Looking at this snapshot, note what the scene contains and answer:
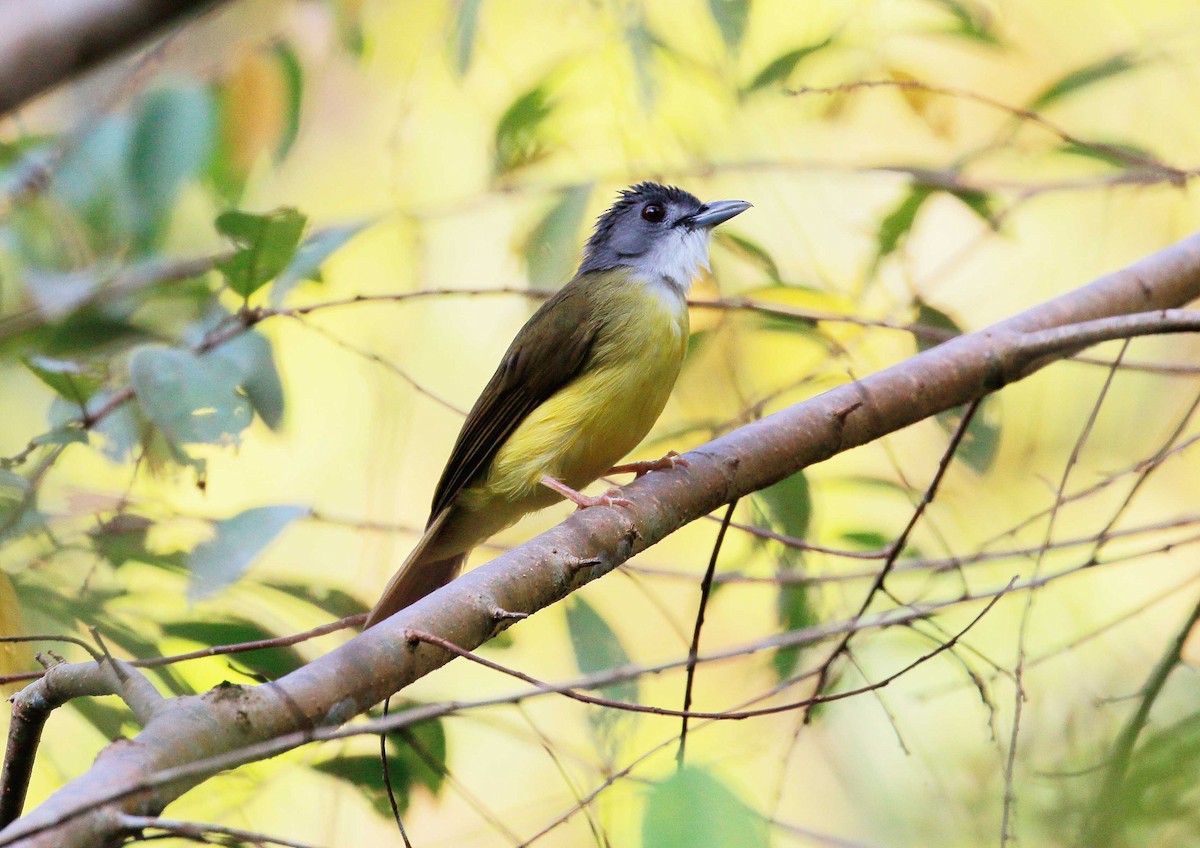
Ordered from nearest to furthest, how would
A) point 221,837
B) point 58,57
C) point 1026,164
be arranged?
1. point 221,837
2. point 58,57
3. point 1026,164

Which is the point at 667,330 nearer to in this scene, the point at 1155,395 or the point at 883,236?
the point at 883,236

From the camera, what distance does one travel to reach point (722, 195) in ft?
17.3

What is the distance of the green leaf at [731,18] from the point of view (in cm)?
346

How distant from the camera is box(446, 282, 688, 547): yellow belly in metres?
3.31

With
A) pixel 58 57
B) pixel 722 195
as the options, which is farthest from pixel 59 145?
pixel 722 195

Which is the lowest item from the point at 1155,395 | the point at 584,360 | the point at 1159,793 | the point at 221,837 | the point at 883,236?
the point at 221,837

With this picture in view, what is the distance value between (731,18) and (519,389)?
4.10ft

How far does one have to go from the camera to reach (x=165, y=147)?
362 cm

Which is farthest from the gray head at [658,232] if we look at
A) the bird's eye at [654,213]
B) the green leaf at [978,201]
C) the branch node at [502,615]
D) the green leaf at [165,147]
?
the branch node at [502,615]

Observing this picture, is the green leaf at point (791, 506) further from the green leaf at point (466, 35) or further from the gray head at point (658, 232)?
the green leaf at point (466, 35)

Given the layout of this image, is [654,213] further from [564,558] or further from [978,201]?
[564,558]

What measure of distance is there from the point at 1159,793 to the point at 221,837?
172 centimetres

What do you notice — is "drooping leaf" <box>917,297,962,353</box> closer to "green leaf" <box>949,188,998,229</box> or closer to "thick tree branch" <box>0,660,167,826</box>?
"green leaf" <box>949,188,998,229</box>

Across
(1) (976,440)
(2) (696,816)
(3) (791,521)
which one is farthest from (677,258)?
(2) (696,816)
